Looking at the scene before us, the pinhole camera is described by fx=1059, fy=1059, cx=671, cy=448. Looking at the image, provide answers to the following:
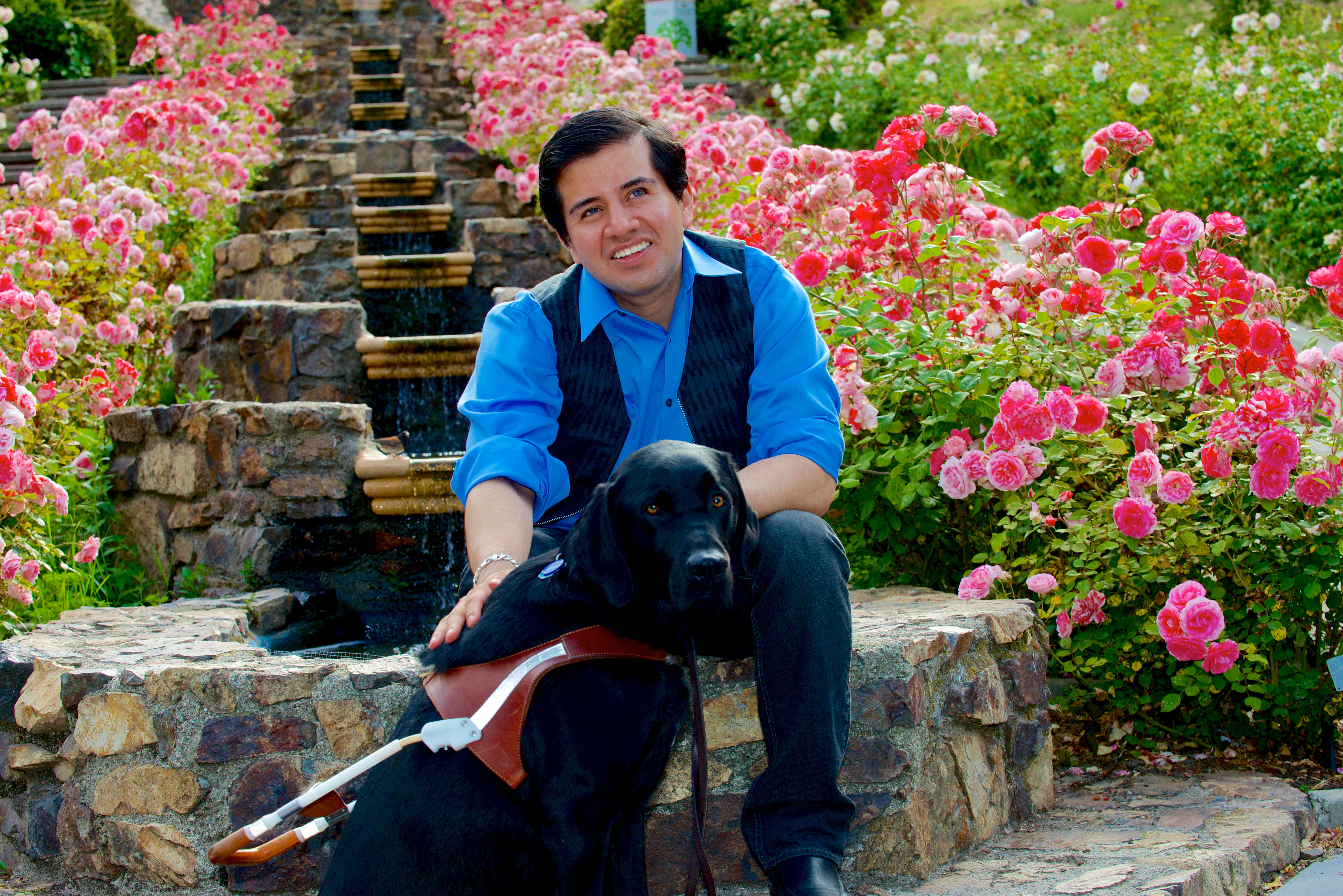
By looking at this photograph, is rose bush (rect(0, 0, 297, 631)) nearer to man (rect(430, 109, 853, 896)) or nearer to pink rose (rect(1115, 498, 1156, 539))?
man (rect(430, 109, 853, 896))

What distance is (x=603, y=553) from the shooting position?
174 centimetres

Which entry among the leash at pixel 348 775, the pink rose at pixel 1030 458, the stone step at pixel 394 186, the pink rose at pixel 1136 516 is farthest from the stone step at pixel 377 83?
the leash at pixel 348 775

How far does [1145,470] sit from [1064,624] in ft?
1.56

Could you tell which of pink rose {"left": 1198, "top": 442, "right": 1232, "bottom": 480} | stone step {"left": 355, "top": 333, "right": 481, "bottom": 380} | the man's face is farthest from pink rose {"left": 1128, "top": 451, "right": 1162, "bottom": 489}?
stone step {"left": 355, "top": 333, "right": 481, "bottom": 380}

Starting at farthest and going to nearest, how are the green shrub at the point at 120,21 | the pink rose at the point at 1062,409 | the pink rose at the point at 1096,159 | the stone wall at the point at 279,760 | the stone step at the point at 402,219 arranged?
1. the green shrub at the point at 120,21
2. the stone step at the point at 402,219
3. the pink rose at the point at 1096,159
4. the pink rose at the point at 1062,409
5. the stone wall at the point at 279,760

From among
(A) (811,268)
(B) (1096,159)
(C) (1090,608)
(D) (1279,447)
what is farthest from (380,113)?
(D) (1279,447)

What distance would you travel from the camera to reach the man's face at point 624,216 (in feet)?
7.36

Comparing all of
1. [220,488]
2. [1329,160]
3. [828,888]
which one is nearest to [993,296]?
[828,888]

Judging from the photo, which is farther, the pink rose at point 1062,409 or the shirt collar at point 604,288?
the pink rose at point 1062,409

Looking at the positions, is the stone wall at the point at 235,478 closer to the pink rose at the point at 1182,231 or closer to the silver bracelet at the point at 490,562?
the silver bracelet at the point at 490,562

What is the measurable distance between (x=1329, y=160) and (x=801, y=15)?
595 centimetres

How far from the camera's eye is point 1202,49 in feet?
30.5

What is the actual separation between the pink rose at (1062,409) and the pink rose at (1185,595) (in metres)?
0.46

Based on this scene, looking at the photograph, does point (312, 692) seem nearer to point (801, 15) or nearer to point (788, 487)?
point (788, 487)
